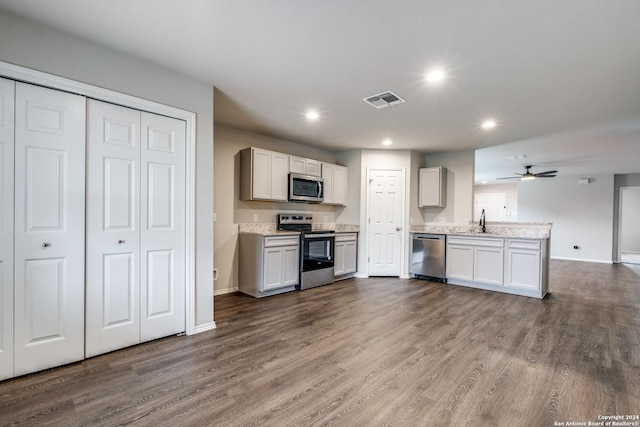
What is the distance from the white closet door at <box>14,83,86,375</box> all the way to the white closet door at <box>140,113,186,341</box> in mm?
438

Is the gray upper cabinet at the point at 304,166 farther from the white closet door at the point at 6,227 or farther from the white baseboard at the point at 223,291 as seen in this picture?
the white closet door at the point at 6,227

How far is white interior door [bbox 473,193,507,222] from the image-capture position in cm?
1103

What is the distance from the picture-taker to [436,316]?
11.3 ft

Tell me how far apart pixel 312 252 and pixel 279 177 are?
4.20 ft

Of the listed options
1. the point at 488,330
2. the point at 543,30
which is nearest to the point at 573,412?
the point at 488,330

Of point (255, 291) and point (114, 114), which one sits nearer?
point (114, 114)

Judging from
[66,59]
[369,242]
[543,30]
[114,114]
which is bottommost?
[369,242]

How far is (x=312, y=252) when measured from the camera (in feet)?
15.5

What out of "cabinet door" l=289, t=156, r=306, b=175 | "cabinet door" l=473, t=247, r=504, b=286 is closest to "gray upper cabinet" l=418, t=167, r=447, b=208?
"cabinet door" l=473, t=247, r=504, b=286

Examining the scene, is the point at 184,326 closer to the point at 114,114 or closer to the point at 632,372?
the point at 114,114

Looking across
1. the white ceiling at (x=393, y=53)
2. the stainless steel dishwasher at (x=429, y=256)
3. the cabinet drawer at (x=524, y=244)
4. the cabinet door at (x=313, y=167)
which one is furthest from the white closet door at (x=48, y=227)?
the cabinet drawer at (x=524, y=244)

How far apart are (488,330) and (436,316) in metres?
0.54

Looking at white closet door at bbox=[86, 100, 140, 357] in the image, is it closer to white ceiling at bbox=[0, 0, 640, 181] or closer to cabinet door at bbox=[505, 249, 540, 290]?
white ceiling at bbox=[0, 0, 640, 181]

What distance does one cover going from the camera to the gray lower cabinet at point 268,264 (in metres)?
4.13
